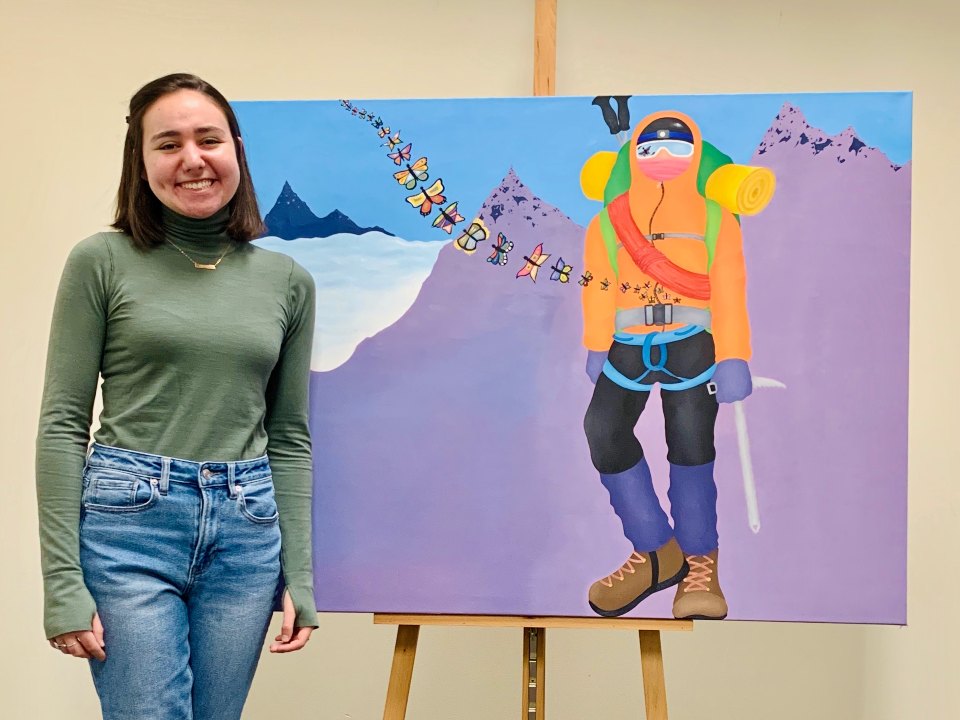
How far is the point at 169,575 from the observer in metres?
1.36

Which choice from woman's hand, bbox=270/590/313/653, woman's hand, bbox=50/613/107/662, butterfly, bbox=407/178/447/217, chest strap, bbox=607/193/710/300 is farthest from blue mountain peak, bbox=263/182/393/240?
woman's hand, bbox=50/613/107/662

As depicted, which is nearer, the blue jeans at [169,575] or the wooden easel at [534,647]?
A: the blue jeans at [169,575]

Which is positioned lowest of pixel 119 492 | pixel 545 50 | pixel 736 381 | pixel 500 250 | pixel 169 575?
pixel 169 575

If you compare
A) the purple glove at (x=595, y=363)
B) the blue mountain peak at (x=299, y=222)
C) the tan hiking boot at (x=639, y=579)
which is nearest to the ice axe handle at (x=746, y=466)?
the tan hiking boot at (x=639, y=579)

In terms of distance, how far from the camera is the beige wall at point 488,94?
224 centimetres

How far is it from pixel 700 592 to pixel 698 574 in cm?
3

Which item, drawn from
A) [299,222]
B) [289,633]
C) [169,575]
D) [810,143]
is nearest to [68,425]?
[169,575]

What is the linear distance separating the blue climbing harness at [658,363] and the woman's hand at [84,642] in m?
0.90

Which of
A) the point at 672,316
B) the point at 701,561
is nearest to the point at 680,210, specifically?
the point at 672,316

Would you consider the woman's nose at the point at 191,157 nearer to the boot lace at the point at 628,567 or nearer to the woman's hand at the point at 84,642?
the woman's hand at the point at 84,642

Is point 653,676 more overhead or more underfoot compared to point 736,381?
more underfoot

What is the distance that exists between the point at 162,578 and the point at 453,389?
582 millimetres

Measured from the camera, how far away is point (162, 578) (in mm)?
1364

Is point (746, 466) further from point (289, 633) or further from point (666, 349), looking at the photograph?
point (289, 633)
